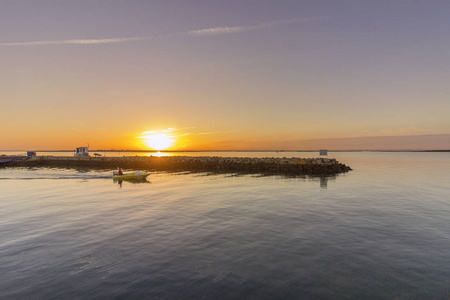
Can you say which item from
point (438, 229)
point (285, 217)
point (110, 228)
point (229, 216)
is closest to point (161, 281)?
point (110, 228)

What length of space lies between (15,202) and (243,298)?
2727 cm

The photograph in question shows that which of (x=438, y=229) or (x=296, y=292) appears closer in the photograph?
(x=296, y=292)

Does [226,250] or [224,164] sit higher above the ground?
[224,164]

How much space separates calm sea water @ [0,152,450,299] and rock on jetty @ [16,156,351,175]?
35155mm

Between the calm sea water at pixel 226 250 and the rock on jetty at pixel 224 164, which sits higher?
the rock on jetty at pixel 224 164

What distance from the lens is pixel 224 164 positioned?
6950cm

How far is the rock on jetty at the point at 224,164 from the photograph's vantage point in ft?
191

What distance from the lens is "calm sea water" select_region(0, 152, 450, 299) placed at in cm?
875

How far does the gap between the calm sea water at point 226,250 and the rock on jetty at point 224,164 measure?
1384 inches

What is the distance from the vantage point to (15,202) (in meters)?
25.0

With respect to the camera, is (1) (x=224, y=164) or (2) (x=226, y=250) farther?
(1) (x=224, y=164)

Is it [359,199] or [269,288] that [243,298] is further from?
[359,199]

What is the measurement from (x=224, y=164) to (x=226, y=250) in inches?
2259

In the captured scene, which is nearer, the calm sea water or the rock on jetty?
the calm sea water
